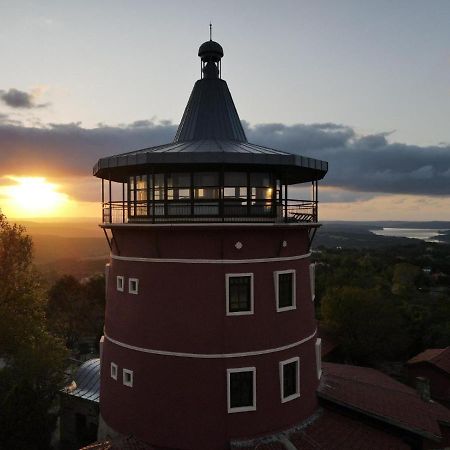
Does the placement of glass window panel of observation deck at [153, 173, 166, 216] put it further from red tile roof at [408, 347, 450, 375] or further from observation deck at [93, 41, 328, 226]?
red tile roof at [408, 347, 450, 375]

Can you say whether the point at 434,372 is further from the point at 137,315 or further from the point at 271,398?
the point at 137,315

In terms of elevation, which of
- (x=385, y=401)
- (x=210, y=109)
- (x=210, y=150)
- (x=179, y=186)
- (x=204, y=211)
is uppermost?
(x=210, y=109)

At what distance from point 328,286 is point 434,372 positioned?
65.7 feet

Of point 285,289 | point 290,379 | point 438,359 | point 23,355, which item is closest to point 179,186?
point 285,289

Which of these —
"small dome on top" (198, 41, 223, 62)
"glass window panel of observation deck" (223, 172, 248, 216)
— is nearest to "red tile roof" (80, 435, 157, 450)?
"glass window panel of observation deck" (223, 172, 248, 216)

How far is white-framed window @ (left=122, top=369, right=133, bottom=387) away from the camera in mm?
17625

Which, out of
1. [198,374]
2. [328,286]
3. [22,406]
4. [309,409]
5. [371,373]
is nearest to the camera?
[198,374]

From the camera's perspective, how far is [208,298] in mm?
16562

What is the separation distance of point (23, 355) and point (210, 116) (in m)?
16.9

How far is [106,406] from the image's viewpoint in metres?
19.1

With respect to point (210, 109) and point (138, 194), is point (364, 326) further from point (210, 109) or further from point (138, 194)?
point (138, 194)

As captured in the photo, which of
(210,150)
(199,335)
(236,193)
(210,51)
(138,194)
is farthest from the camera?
(210,51)

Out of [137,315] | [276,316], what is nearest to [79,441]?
[137,315]

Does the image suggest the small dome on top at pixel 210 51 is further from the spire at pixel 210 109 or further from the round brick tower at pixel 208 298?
the round brick tower at pixel 208 298
